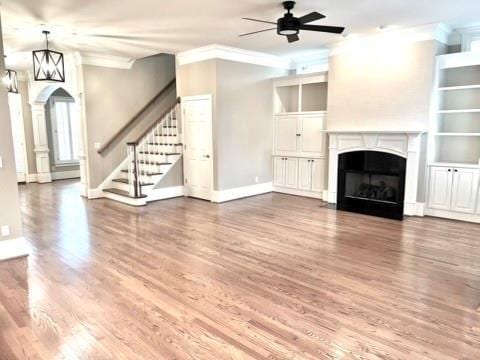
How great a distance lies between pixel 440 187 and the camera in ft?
18.5

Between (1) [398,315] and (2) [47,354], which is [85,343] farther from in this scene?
(1) [398,315]

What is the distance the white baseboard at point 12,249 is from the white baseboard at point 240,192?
357 centimetres

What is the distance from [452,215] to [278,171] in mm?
3545

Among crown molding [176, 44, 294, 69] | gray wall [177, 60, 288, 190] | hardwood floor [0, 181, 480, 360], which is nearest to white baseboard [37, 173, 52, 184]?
hardwood floor [0, 181, 480, 360]

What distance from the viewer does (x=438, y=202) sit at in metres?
5.71

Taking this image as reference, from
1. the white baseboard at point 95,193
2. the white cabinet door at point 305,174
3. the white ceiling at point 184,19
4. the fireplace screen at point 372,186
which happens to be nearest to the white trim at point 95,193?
the white baseboard at point 95,193

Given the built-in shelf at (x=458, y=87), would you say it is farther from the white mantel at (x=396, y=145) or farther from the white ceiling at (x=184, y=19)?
the white ceiling at (x=184, y=19)

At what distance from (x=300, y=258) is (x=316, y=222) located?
161 centimetres

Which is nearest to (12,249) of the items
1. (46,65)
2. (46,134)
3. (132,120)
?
(46,65)

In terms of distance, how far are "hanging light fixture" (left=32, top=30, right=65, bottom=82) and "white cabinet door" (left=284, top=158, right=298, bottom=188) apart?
470 centimetres

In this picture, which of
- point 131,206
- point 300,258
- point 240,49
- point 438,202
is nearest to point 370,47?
point 240,49

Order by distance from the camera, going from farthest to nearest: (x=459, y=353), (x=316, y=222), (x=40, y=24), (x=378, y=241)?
1. (x=316, y=222)
2. (x=40, y=24)
3. (x=378, y=241)
4. (x=459, y=353)

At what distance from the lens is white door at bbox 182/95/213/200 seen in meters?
7.01

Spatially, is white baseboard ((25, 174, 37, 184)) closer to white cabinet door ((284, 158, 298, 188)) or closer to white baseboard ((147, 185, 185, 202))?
white baseboard ((147, 185, 185, 202))
